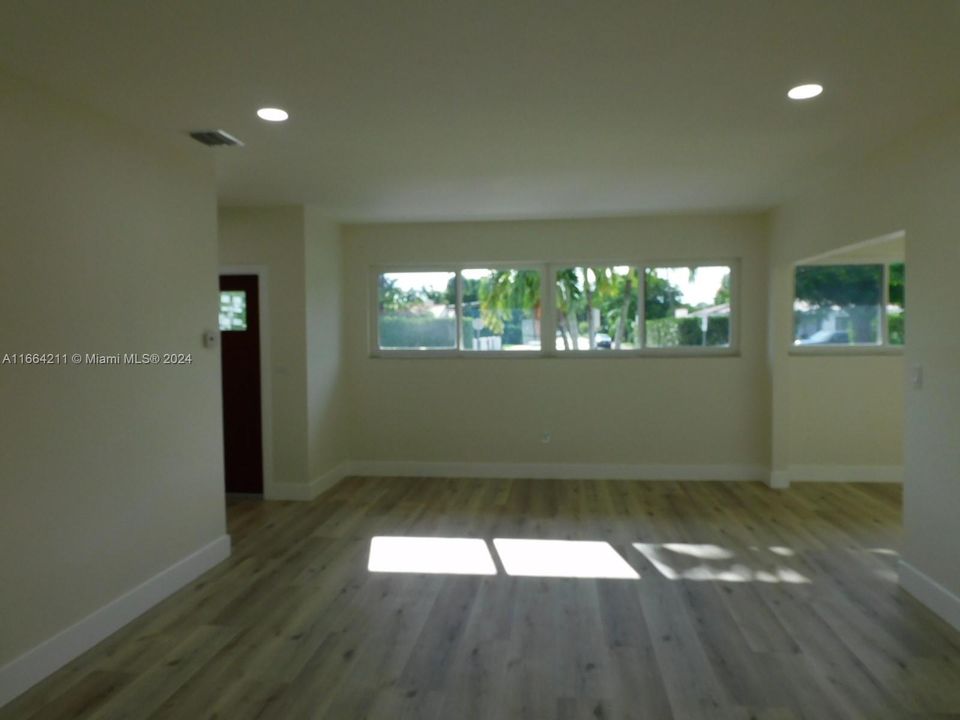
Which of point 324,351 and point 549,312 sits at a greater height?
point 549,312

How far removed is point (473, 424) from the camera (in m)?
6.10

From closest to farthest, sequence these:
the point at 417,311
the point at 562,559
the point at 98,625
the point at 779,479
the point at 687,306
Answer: the point at 98,625, the point at 562,559, the point at 779,479, the point at 687,306, the point at 417,311

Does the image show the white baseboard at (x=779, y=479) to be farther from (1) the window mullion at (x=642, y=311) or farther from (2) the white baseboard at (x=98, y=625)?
(2) the white baseboard at (x=98, y=625)

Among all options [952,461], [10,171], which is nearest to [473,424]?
[952,461]

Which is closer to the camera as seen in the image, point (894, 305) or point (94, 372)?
point (94, 372)

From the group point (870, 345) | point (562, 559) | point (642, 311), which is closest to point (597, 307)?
point (642, 311)

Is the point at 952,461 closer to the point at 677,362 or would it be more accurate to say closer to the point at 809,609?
the point at 809,609

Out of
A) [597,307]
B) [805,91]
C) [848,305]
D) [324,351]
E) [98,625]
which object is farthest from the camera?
[597,307]

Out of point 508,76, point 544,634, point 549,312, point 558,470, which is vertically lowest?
point 544,634

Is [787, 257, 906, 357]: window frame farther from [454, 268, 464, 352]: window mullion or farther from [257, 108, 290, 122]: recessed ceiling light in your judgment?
[257, 108, 290, 122]: recessed ceiling light

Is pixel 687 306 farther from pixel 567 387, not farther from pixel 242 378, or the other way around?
pixel 242 378

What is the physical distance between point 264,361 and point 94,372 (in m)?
2.41

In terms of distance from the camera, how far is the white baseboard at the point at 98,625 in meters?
2.49

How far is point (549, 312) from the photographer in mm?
6070
